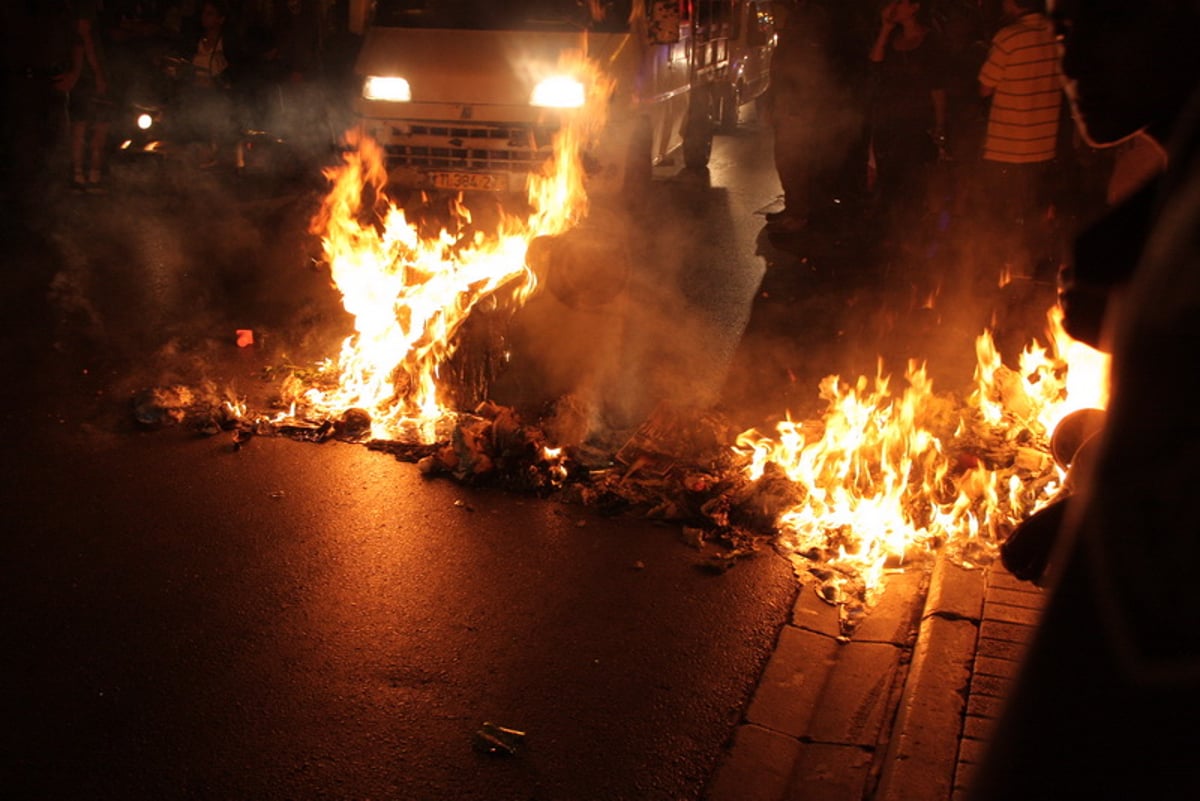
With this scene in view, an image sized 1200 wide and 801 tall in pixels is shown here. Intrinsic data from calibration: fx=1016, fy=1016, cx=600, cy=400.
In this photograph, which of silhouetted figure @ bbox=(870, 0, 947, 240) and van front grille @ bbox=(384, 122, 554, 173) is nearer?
silhouetted figure @ bbox=(870, 0, 947, 240)

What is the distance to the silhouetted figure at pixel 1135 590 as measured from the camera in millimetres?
1129

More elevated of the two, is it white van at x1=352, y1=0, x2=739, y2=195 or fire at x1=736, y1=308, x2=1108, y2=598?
white van at x1=352, y1=0, x2=739, y2=195

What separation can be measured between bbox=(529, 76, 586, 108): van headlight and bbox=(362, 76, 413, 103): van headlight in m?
1.28

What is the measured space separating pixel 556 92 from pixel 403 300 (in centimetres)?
344

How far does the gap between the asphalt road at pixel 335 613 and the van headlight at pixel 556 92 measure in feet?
10.3

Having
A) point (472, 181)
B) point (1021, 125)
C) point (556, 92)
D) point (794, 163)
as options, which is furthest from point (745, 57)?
point (1021, 125)

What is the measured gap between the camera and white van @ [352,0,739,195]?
9.62 metres

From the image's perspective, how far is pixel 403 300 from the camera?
701cm

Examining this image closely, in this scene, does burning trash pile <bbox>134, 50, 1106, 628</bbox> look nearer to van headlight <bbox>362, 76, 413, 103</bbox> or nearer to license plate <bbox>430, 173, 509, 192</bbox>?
license plate <bbox>430, 173, 509, 192</bbox>

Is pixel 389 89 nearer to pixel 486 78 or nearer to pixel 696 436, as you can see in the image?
pixel 486 78

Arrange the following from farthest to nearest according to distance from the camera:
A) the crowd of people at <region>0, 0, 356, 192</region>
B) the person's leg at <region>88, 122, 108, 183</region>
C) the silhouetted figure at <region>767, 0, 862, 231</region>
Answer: the person's leg at <region>88, 122, 108, 183</region>
the crowd of people at <region>0, 0, 356, 192</region>
the silhouetted figure at <region>767, 0, 862, 231</region>

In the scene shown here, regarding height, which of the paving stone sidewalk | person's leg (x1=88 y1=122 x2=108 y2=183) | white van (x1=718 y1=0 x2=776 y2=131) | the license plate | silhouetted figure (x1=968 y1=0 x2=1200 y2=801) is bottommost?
the paving stone sidewalk

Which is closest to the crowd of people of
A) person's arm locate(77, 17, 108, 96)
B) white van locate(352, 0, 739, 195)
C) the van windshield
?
person's arm locate(77, 17, 108, 96)

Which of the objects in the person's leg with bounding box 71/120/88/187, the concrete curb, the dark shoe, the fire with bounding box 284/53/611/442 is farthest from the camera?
the person's leg with bounding box 71/120/88/187
